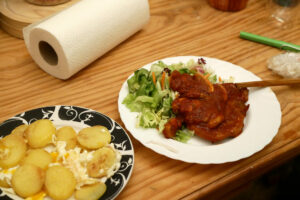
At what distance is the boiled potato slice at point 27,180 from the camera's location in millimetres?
689

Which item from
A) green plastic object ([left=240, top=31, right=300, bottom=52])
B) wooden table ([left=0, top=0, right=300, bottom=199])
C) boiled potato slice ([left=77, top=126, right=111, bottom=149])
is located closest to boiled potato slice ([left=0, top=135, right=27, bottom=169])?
boiled potato slice ([left=77, top=126, right=111, bottom=149])

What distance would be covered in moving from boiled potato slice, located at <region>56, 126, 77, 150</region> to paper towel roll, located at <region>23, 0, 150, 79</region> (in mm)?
324

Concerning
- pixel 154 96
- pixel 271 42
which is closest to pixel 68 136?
pixel 154 96

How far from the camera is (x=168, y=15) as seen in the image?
152 centimetres

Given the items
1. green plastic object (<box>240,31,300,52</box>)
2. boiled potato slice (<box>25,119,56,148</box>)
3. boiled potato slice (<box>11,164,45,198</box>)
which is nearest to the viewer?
boiled potato slice (<box>11,164,45,198</box>)

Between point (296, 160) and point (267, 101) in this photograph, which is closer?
point (267, 101)

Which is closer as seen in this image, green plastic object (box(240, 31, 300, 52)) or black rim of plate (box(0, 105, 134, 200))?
black rim of plate (box(0, 105, 134, 200))

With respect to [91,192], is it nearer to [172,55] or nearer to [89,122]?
[89,122]

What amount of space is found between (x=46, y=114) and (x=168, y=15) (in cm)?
84

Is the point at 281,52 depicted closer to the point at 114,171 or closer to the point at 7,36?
the point at 114,171

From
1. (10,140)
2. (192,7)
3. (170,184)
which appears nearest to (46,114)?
(10,140)

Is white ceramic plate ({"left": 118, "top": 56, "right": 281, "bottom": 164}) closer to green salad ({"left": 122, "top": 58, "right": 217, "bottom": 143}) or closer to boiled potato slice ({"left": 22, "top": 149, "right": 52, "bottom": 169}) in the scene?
green salad ({"left": 122, "top": 58, "right": 217, "bottom": 143})

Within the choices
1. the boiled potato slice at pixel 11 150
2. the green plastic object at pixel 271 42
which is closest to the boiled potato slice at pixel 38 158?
the boiled potato slice at pixel 11 150

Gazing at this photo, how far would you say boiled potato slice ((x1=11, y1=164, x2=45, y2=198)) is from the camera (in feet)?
2.26
